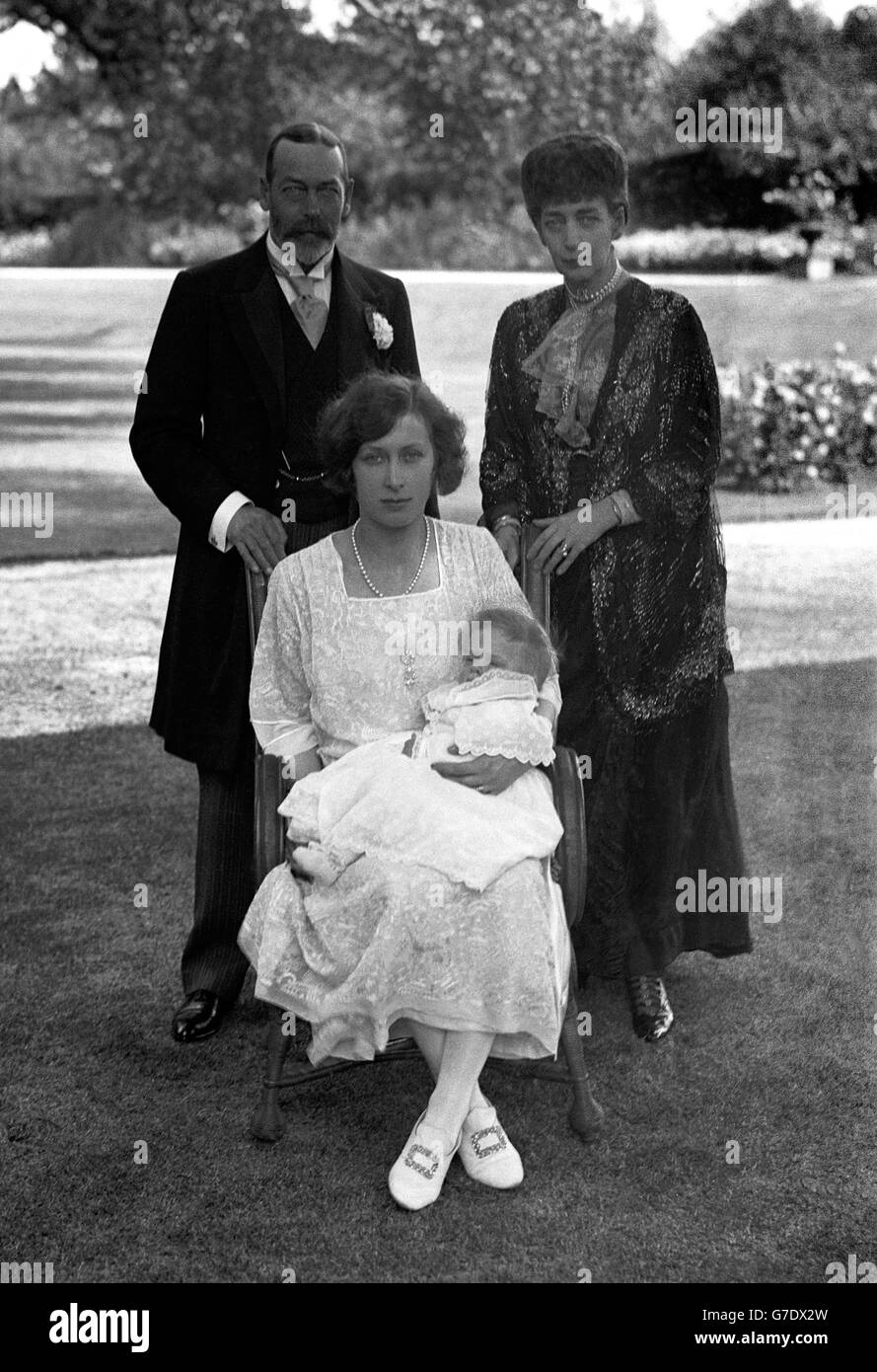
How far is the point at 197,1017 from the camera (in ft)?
11.7

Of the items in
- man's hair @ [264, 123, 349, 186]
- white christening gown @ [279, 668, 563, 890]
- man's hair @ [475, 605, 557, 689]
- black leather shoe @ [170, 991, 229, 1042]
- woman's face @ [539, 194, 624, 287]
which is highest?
man's hair @ [264, 123, 349, 186]

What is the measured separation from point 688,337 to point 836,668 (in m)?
3.68

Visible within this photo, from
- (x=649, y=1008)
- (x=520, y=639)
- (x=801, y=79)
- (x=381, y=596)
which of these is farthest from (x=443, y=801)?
(x=801, y=79)

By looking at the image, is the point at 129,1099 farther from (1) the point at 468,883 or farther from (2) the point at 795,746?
(2) the point at 795,746

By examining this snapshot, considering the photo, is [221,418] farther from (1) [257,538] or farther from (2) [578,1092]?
(2) [578,1092]

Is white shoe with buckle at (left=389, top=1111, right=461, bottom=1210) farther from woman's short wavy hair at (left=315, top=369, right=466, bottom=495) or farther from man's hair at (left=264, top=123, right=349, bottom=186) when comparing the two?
man's hair at (left=264, top=123, right=349, bottom=186)

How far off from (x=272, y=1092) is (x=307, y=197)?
6.12 ft

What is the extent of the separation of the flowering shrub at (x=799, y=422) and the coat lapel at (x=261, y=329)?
4.72 meters

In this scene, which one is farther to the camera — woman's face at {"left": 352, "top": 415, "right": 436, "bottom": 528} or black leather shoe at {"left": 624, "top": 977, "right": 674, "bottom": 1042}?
black leather shoe at {"left": 624, "top": 977, "right": 674, "bottom": 1042}

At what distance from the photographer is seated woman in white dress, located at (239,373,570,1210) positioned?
282 cm

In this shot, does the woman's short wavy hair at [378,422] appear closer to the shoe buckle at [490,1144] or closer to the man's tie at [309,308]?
the man's tie at [309,308]

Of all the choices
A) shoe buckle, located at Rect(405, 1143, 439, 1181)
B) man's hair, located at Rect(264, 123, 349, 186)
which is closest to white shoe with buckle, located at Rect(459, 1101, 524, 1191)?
shoe buckle, located at Rect(405, 1143, 439, 1181)

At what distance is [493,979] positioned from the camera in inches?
111
